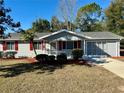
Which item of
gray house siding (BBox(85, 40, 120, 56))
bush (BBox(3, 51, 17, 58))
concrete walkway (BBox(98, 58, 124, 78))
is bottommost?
concrete walkway (BBox(98, 58, 124, 78))

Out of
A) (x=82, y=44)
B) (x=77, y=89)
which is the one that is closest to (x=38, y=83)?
(x=77, y=89)

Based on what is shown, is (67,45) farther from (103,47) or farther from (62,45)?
(103,47)

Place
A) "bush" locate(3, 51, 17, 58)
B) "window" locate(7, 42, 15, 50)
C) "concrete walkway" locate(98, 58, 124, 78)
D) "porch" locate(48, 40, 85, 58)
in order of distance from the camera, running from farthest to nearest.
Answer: "window" locate(7, 42, 15, 50)
"bush" locate(3, 51, 17, 58)
"porch" locate(48, 40, 85, 58)
"concrete walkway" locate(98, 58, 124, 78)

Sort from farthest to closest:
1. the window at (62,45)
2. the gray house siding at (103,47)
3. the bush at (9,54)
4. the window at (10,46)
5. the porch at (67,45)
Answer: the window at (10,46)
the gray house siding at (103,47)
the bush at (9,54)
the window at (62,45)
the porch at (67,45)

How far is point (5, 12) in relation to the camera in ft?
51.6

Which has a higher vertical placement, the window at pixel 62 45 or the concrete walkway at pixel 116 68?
the window at pixel 62 45

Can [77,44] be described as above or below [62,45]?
above

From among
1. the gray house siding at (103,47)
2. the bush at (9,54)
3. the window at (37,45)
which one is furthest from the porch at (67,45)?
the bush at (9,54)

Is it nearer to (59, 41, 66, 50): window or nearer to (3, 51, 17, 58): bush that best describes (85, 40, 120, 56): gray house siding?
(59, 41, 66, 50): window

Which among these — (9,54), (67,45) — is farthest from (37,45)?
(67,45)

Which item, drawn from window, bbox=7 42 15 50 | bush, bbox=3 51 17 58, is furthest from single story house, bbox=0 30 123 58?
bush, bbox=3 51 17 58

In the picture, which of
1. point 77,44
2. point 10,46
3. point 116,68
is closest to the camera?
point 116,68

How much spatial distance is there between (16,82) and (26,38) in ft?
57.6

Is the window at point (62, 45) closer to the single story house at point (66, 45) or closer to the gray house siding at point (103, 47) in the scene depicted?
the single story house at point (66, 45)
